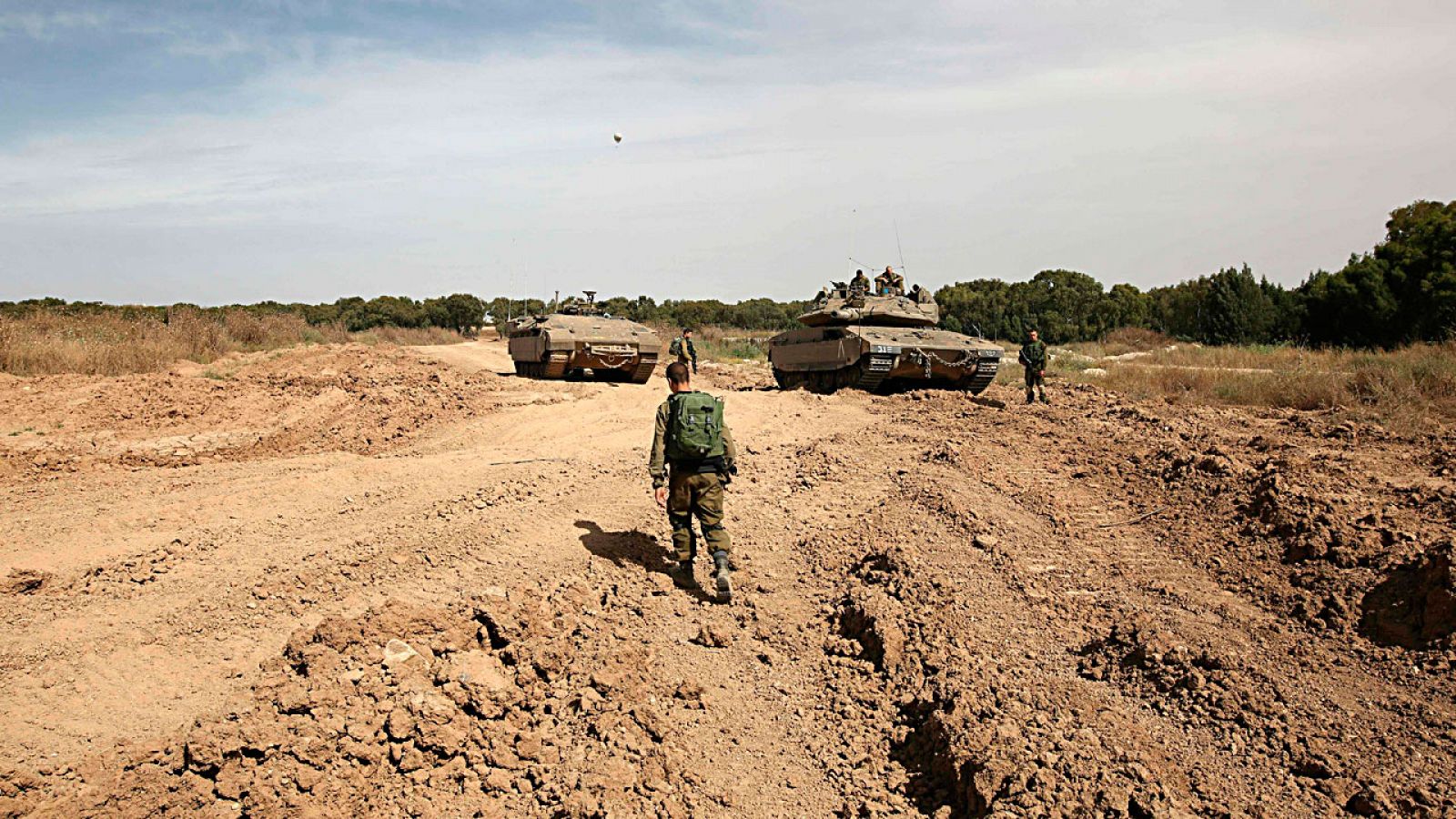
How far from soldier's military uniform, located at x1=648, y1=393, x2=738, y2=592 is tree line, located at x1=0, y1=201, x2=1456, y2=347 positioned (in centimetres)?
986

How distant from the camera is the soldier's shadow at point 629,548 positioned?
20.9ft

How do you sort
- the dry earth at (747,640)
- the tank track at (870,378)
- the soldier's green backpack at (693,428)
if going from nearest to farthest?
1. the dry earth at (747,640)
2. the soldier's green backpack at (693,428)
3. the tank track at (870,378)

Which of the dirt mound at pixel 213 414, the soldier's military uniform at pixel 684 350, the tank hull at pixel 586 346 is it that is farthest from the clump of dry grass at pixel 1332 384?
the dirt mound at pixel 213 414

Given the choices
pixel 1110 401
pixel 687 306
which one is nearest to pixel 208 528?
pixel 1110 401

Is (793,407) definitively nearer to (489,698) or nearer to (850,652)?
(850,652)

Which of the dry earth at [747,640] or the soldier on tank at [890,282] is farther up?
the soldier on tank at [890,282]

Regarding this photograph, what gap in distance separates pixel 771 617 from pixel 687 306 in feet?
207

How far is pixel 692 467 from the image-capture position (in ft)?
19.7

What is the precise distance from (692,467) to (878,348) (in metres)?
9.01

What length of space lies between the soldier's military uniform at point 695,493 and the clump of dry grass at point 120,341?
14.2 meters

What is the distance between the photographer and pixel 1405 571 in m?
5.54

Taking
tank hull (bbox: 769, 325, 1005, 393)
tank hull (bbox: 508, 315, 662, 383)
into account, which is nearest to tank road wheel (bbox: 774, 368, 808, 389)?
tank hull (bbox: 769, 325, 1005, 393)

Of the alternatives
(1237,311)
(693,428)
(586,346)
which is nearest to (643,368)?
(586,346)

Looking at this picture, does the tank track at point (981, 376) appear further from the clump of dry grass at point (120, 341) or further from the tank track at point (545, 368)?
the clump of dry grass at point (120, 341)
